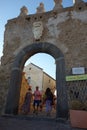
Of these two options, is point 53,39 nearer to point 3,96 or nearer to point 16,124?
point 3,96

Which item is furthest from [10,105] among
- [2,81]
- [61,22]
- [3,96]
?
[61,22]

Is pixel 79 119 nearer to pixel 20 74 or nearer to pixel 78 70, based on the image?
pixel 78 70

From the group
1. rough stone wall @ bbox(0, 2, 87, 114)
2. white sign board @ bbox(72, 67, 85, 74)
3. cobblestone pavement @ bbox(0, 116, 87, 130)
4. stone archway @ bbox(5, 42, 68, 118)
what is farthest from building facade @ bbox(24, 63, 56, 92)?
cobblestone pavement @ bbox(0, 116, 87, 130)

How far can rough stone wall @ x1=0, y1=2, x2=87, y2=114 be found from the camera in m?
8.33

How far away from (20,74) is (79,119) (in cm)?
417

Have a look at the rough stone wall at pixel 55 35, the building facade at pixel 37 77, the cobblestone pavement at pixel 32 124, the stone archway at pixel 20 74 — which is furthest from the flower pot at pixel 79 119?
the building facade at pixel 37 77

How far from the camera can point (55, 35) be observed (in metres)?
8.96

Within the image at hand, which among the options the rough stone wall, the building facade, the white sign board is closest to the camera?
the white sign board

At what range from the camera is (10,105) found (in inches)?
324

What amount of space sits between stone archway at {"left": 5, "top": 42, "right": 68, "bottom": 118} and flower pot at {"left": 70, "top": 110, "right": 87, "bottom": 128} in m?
1.64

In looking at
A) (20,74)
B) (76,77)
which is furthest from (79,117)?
(20,74)

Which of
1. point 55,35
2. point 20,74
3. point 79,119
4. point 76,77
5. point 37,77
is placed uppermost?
point 37,77

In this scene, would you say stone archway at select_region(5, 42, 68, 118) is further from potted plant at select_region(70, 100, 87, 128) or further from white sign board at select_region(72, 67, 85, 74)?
potted plant at select_region(70, 100, 87, 128)

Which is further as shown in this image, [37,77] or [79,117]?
[37,77]
